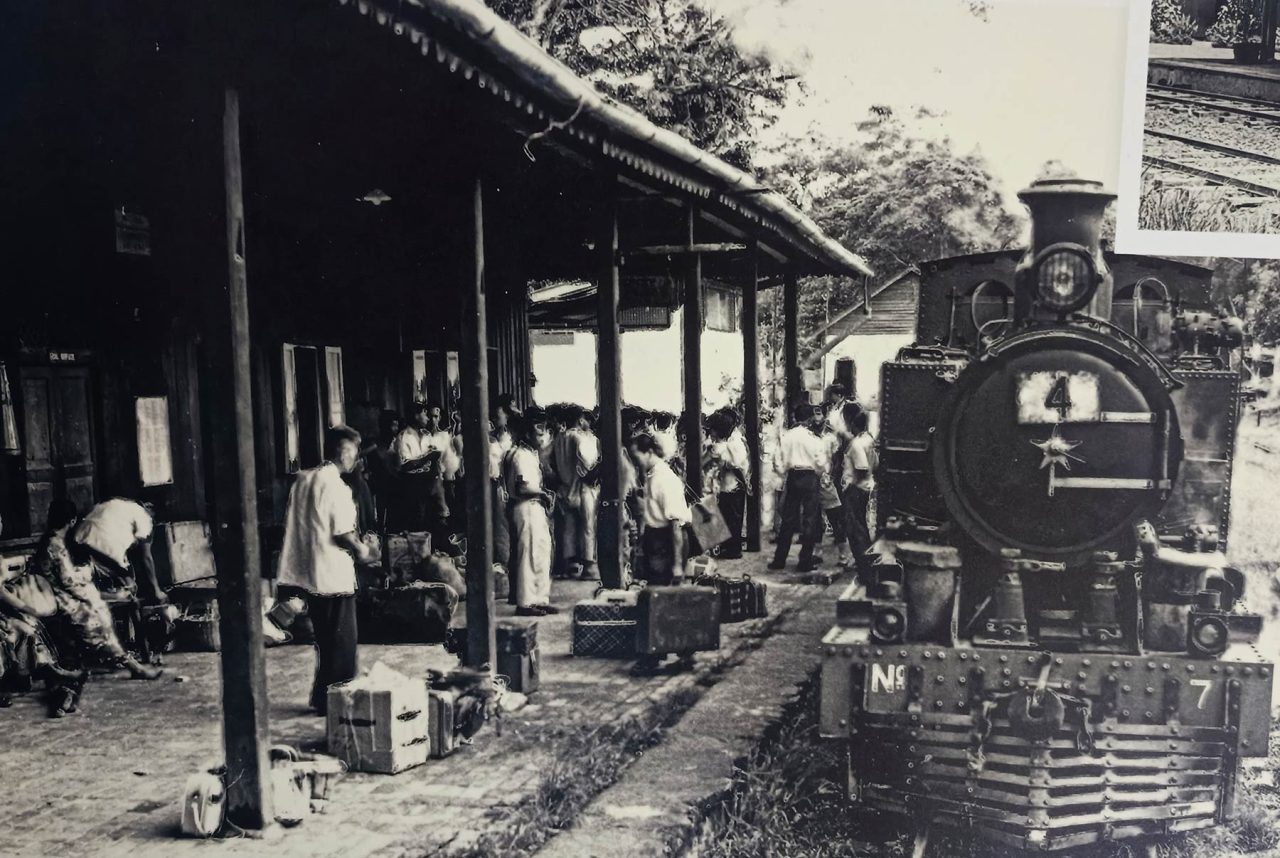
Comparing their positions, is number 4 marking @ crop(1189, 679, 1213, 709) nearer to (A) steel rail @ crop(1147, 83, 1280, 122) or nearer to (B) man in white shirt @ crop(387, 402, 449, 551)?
(A) steel rail @ crop(1147, 83, 1280, 122)

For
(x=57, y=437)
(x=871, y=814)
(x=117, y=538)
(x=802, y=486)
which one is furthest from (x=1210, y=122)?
(x=57, y=437)

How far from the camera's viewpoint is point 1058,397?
14.1 ft

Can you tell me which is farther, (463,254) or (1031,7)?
(463,254)

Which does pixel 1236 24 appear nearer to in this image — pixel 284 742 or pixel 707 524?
pixel 707 524

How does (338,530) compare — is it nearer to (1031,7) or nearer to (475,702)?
(475,702)

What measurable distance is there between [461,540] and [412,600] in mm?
1566

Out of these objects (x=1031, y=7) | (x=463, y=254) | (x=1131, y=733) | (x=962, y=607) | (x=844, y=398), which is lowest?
(x=1131, y=733)

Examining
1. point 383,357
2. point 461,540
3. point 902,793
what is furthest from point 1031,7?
point 383,357

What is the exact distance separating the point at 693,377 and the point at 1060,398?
3.39m

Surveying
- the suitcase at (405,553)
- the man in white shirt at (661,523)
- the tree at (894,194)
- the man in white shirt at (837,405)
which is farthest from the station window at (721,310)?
the tree at (894,194)

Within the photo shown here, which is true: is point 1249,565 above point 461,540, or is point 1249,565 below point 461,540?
above

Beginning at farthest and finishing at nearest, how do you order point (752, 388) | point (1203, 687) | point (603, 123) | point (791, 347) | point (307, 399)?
point (307, 399)
point (791, 347)
point (752, 388)
point (603, 123)
point (1203, 687)

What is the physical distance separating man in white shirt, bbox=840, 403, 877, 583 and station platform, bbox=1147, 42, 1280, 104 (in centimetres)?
345

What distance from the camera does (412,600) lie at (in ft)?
22.3
